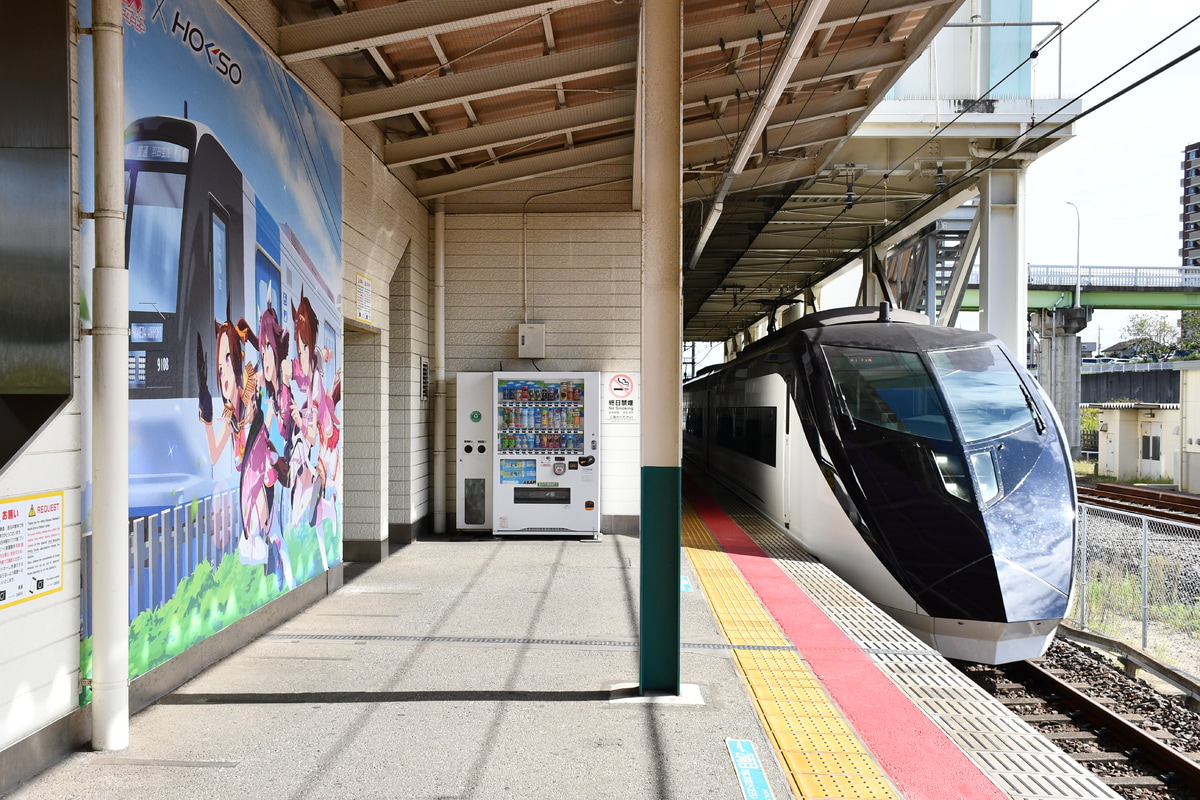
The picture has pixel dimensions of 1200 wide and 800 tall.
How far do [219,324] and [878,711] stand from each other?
4295mm

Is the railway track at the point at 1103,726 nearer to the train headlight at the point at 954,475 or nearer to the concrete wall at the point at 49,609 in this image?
the train headlight at the point at 954,475

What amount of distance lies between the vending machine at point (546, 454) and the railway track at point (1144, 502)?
33.0ft

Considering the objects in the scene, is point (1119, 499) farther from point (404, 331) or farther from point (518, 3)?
point (518, 3)

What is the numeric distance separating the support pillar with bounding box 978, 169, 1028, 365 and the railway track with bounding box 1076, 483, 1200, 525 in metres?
4.44

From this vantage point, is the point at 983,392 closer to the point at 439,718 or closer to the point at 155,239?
the point at 439,718

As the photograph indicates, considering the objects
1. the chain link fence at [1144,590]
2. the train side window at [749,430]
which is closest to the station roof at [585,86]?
the train side window at [749,430]

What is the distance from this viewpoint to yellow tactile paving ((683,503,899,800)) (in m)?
3.46

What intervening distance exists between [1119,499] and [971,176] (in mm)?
9064

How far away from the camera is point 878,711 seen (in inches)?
167

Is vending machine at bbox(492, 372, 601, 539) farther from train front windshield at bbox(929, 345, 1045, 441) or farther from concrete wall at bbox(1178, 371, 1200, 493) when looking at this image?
concrete wall at bbox(1178, 371, 1200, 493)

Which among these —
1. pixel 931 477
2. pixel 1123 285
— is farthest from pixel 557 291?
pixel 1123 285

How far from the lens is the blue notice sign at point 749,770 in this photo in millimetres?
3408

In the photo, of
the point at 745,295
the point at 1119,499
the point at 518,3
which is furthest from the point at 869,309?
the point at 745,295

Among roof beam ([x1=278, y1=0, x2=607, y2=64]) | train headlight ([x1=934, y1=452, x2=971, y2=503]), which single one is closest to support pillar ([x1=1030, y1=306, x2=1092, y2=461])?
train headlight ([x1=934, y1=452, x2=971, y2=503])
